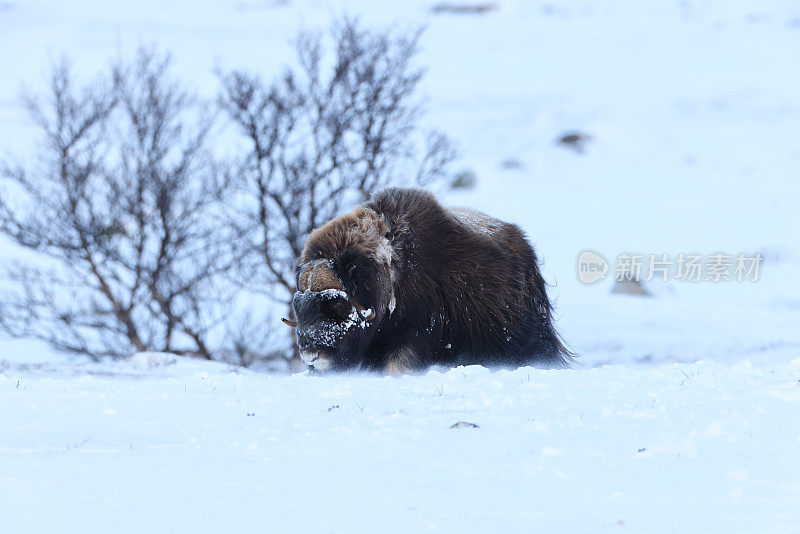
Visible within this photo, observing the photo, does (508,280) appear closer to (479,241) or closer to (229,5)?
(479,241)

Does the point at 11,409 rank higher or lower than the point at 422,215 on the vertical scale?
lower

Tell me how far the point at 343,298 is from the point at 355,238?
1.55ft

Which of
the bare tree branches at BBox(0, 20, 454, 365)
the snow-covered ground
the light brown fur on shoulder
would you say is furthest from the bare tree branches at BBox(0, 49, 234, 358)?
the light brown fur on shoulder

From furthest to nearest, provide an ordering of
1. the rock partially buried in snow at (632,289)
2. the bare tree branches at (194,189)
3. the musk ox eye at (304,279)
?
the rock partially buried in snow at (632,289)
the bare tree branches at (194,189)
the musk ox eye at (304,279)

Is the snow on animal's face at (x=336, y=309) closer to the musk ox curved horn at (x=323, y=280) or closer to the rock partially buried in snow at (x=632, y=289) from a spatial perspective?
the musk ox curved horn at (x=323, y=280)

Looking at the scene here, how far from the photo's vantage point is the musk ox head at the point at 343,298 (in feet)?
21.0

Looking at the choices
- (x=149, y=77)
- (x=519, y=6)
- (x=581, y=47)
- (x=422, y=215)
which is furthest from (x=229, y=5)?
(x=422, y=215)

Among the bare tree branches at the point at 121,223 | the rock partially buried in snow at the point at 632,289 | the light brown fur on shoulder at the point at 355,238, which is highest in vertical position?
the light brown fur on shoulder at the point at 355,238

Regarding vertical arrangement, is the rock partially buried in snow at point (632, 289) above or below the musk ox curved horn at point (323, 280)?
below

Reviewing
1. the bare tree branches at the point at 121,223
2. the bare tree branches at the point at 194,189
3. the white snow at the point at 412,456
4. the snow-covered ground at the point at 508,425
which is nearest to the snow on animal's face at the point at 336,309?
the snow-covered ground at the point at 508,425

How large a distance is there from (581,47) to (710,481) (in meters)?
38.7

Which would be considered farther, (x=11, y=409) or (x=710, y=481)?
(x=11, y=409)

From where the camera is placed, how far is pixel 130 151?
15.4 meters

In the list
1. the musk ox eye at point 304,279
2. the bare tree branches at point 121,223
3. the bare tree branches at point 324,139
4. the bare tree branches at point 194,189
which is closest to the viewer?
the musk ox eye at point 304,279
